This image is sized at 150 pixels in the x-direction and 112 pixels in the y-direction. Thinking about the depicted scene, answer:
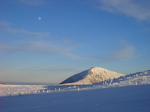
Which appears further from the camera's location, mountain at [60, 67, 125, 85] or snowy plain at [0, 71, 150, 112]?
mountain at [60, 67, 125, 85]

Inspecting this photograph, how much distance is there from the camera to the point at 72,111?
832cm

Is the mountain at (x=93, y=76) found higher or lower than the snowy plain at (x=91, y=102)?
higher

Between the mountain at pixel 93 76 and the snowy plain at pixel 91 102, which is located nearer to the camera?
the snowy plain at pixel 91 102

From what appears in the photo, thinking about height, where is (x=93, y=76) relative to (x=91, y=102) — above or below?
above

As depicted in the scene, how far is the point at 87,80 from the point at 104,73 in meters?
23.9

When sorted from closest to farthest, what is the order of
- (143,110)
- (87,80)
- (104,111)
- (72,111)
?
(143,110)
(104,111)
(72,111)
(87,80)

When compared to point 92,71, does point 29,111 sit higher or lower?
lower

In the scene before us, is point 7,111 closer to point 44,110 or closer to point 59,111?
point 44,110

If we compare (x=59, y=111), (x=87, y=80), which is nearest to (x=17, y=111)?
(x=59, y=111)

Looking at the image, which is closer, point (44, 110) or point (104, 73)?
point (44, 110)

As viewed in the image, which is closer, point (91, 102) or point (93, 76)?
point (91, 102)

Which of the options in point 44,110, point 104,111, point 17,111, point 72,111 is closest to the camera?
point 104,111

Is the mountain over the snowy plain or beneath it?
over

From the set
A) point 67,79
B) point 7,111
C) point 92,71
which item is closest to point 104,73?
point 92,71
